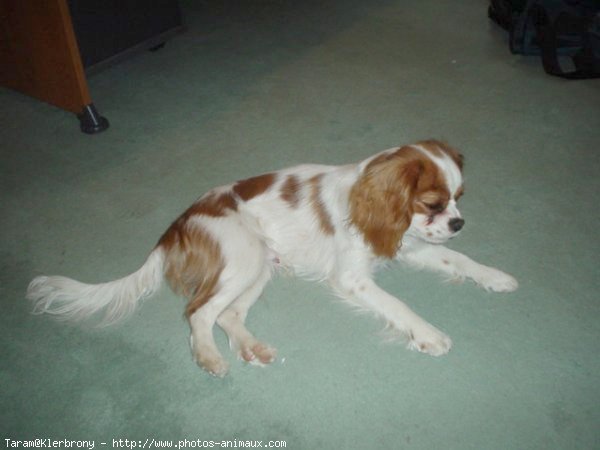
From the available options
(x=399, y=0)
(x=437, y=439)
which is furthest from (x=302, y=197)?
(x=399, y=0)

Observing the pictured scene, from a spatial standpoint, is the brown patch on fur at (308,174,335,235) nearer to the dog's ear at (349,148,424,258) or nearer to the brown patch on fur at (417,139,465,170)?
the dog's ear at (349,148,424,258)

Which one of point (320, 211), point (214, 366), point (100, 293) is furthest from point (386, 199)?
point (100, 293)

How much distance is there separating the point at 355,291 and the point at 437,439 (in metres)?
0.65

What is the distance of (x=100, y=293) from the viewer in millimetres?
1950

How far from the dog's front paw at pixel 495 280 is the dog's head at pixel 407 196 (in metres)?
0.30

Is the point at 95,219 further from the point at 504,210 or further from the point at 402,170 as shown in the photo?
the point at 504,210

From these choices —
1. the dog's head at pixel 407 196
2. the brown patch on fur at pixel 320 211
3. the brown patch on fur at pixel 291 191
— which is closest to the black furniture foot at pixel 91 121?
the brown patch on fur at pixel 291 191

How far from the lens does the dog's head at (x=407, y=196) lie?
72.6 inches

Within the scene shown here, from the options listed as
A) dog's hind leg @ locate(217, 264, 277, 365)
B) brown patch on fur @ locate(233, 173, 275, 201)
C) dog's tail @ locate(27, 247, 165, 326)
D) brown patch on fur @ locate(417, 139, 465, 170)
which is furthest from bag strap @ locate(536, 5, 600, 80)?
dog's tail @ locate(27, 247, 165, 326)

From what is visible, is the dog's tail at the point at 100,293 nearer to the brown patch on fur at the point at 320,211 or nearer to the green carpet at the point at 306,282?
the green carpet at the point at 306,282

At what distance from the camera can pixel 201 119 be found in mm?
3355

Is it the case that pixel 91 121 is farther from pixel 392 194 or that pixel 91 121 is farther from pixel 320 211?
pixel 392 194

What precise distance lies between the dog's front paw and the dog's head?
30 cm

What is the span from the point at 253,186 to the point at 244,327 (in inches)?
24.0
